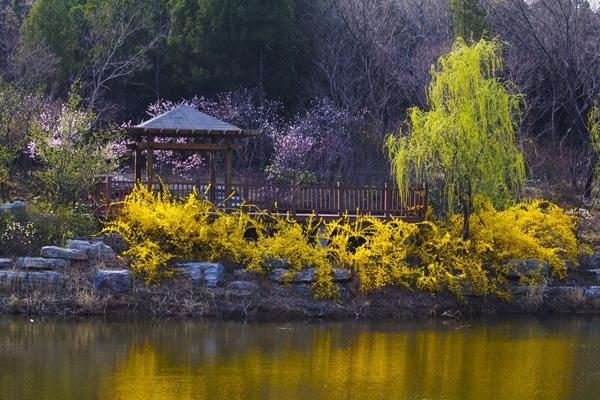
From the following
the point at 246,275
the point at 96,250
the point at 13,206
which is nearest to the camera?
the point at 96,250

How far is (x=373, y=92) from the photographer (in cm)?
3316

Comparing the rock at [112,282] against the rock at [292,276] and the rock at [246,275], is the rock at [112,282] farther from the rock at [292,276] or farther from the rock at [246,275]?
the rock at [292,276]

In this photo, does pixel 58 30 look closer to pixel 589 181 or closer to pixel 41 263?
pixel 41 263

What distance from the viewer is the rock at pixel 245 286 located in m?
20.3

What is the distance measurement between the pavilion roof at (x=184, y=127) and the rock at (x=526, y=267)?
633 cm

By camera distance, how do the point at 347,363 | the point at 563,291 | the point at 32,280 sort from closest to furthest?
the point at 347,363, the point at 32,280, the point at 563,291

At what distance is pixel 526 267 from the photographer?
21438 millimetres

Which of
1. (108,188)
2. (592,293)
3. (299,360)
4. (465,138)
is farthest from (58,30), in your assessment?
(299,360)

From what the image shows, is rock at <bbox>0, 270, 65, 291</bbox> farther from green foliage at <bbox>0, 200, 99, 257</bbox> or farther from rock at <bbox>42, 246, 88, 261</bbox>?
green foliage at <bbox>0, 200, 99, 257</bbox>

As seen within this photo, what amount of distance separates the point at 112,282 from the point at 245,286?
104 inches

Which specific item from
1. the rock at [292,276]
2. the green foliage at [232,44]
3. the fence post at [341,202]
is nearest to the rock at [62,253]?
the rock at [292,276]

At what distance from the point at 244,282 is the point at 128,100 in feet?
50.9

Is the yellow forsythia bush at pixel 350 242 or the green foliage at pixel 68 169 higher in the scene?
the green foliage at pixel 68 169

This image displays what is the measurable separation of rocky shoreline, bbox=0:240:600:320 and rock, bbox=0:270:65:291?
2 cm
